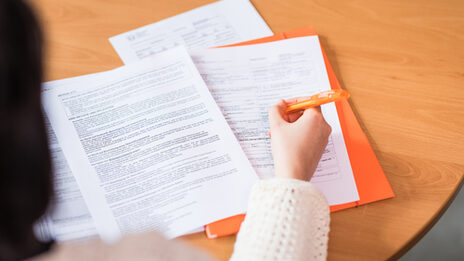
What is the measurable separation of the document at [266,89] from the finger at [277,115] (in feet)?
0.10

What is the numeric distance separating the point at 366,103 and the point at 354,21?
0.68 feet

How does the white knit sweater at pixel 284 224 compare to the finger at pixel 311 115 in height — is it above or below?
below

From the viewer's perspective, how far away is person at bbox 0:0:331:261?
0.34 meters

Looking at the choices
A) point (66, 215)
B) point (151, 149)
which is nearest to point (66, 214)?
point (66, 215)

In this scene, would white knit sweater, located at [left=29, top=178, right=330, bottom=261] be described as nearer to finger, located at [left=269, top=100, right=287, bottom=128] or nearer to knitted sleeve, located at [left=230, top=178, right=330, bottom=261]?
knitted sleeve, located at [left=230, top=178, right=330, bottom=261]

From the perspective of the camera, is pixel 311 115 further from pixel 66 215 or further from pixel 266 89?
pixel 66 215

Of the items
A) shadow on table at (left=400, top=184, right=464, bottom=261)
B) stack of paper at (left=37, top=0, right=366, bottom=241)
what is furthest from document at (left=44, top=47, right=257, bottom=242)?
shadow on table at (left=400, top=184, right=464, bottom=261)

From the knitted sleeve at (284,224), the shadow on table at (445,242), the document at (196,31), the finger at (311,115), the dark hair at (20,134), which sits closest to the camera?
the dark hair at (20,134)

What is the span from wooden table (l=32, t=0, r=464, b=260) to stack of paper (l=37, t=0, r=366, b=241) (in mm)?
45

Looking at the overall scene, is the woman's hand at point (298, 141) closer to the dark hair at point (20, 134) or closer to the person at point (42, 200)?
the person at point (42, 200)

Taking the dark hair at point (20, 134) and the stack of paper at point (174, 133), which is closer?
the dark hair at point (20, 134)

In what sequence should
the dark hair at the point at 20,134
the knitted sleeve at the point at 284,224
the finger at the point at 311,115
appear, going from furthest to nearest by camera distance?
the finger at the point at 311,115
the knitted sleeve at the point at 284,224
the dark hair at the point at 20,134

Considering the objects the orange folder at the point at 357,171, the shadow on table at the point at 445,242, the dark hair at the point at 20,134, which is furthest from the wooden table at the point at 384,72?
the shadow on table at the point at 445,242

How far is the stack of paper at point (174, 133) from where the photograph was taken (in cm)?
62
